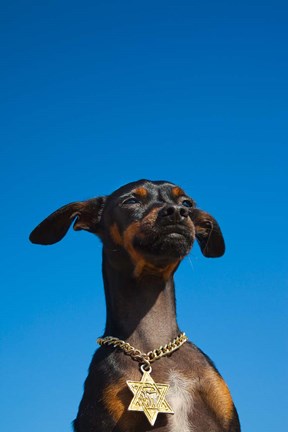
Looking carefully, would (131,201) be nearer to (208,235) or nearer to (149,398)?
(208,235)

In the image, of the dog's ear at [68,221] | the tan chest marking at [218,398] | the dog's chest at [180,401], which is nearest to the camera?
the dog's chest at [180,401]

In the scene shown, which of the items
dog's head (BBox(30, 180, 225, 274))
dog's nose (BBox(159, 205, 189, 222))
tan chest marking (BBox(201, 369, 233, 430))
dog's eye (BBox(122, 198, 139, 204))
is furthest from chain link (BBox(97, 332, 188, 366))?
dog's eye (BBox(122, 198, 139, 204))

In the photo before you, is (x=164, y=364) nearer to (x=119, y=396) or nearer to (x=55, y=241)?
(x=119, y=396)

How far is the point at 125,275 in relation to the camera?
7383 mm

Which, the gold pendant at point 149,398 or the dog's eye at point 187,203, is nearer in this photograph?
the gold pendant at point 149,398

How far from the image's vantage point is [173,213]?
7.16m

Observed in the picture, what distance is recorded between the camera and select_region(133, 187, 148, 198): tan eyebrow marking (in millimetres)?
7656

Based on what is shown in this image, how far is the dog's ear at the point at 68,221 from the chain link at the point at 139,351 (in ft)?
4.70

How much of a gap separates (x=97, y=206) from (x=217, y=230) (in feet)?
4.68

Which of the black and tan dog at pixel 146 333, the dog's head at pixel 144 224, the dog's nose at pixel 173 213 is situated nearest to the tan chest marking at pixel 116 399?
the black and tan dog at pixel 146 333

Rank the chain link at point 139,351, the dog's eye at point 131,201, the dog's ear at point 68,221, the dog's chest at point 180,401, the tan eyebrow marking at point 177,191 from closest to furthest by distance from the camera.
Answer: the dog's chest at point 180,401, the chain link at point 139,351, the dog's eye at point 131,201, the tan eyebrow marking at point 177,191, the dog's ear at point 68,221

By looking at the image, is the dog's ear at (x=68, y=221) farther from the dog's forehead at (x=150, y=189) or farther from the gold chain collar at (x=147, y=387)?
the gold chain collar at (x=147, y=387)

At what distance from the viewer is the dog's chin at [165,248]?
7.12 m

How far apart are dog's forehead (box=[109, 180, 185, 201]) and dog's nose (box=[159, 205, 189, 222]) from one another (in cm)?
51
